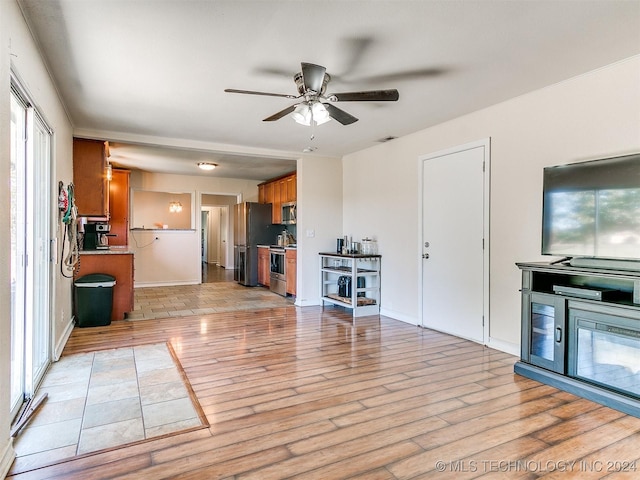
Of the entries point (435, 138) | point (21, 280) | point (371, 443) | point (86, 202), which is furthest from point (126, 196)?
point (371, 443)

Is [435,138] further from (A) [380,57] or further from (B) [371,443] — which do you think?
(B) [371,443]

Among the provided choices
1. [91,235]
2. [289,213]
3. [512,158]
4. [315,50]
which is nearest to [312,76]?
[315,50]

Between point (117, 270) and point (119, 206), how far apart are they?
104 inches

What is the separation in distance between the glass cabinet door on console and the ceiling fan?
77.7 inches

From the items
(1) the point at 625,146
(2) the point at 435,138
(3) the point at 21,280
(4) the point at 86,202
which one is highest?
(2) the point at 435,138

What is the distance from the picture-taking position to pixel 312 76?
251 cm

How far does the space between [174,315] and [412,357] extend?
11.3 feet

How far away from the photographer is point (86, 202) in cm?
473

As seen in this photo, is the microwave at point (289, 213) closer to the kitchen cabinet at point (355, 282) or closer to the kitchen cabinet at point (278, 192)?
the kitchen cabinet at point (278, 192)

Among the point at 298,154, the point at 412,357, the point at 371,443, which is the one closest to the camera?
the point at 371,443

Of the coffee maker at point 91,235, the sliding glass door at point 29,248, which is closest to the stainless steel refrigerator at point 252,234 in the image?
the coffee maker at point 91,235

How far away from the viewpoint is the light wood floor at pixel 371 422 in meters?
1.83

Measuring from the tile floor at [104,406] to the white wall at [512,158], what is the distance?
9.87ft

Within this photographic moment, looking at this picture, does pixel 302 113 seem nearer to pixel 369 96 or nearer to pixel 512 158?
pixel 369 96
